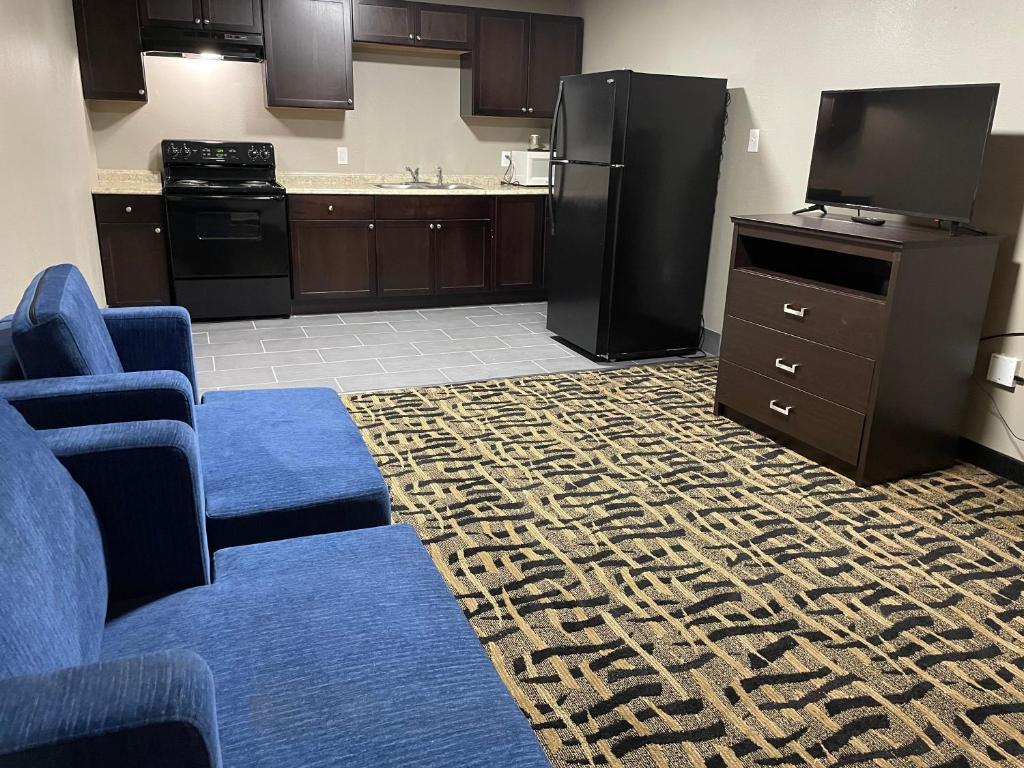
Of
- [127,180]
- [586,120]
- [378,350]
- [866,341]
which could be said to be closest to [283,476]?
[866,341]

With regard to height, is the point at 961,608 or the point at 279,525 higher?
the point at 279,525

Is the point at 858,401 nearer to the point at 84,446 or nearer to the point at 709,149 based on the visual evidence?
the point at 709,149

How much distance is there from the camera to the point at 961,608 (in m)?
2.21

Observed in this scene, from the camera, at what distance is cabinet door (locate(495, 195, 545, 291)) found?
5.84 meters

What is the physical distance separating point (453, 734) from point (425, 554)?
519 mm

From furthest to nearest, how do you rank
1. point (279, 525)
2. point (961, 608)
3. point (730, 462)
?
point (730, 462) → point (961, 608) → point (279, 525)

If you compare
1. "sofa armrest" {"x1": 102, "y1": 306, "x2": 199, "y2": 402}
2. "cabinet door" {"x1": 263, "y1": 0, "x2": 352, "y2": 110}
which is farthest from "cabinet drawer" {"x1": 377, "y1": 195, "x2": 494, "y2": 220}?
"sofa armrest" {"x1": 102, "y1": 306, "x2": 199, "y2": 402}

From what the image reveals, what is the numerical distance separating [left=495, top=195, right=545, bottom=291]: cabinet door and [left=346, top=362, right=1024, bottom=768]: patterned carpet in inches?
99.8

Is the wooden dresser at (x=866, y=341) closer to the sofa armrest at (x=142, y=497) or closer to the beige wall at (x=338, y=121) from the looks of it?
the sofa armrest at (x=142, y=497)

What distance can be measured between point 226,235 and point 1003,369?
4435mm

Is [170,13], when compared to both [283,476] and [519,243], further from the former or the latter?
[283,476]

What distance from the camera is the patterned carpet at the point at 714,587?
5.70 feet

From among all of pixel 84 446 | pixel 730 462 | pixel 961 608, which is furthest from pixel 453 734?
pixel 730 462

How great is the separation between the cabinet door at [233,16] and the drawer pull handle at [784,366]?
4.07 m
